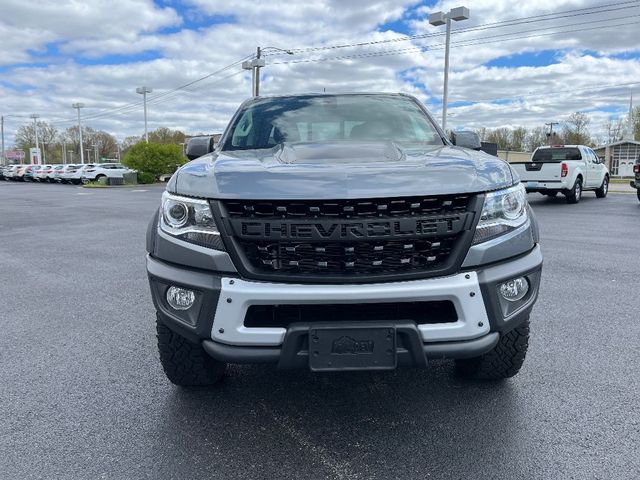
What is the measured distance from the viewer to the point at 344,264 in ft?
7.53

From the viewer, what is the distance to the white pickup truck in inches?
566

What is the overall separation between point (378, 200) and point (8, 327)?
3568mm

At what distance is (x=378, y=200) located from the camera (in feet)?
7.36

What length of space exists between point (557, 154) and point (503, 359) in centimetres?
1520

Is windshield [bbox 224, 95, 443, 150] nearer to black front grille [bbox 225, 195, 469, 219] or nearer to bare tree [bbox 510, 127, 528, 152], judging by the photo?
black front grille [bbox 225, 195, 469, 219]

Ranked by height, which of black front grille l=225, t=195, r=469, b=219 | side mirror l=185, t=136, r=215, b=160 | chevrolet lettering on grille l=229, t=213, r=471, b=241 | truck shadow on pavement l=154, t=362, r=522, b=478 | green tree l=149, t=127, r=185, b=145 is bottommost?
truck shadow on pavement l=154, t=362, r=522, b=478

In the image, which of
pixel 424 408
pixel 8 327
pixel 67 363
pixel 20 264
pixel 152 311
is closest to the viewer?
pixel 424 408

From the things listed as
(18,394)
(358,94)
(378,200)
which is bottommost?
(18,394)

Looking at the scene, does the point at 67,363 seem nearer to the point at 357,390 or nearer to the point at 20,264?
the point at 357,390

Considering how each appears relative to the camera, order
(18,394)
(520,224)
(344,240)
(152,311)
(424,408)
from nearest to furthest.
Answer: (344,240)
(520,224)
(424,408)
(18,394)
(152,311)

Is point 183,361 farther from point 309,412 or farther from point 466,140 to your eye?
point 466,140

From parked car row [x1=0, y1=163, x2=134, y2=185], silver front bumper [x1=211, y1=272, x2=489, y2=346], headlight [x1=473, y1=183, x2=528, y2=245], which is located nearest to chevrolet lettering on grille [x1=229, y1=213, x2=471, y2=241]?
silver front bumper [x1=211, y1=272, x2=489, y2=346]

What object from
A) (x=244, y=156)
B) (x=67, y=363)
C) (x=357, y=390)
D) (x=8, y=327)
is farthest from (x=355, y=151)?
(x=8, y=327)

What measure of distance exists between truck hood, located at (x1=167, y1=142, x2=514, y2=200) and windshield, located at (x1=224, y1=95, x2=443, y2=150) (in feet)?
3.15
